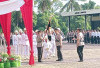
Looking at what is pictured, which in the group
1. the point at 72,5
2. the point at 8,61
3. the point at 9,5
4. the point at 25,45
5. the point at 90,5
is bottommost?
the point at 8,61

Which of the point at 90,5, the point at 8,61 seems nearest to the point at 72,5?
the point at 90,5

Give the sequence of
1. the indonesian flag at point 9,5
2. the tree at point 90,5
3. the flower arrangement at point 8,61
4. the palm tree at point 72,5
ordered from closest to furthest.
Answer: the indonesian flag at point 9,5 → the flower arrangement at point 8,61 → the palm tree at point 72,5 → the tree at point 90,5

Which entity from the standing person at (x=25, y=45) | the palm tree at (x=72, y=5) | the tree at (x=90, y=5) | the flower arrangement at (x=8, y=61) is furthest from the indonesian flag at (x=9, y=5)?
the tree at (x=90, y=5)

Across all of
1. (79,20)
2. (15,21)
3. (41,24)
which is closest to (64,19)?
(79,20)

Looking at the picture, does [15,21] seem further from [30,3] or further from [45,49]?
[30,3]

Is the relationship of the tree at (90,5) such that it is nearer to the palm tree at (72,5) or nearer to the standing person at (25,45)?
the palm tree at (72,5)

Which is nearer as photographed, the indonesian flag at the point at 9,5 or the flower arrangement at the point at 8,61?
the indonesian flag at the point at 9,5

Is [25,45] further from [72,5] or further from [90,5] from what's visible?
[90,5]

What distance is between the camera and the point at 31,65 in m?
12.4

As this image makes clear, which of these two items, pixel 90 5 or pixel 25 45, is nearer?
pixel 25 45

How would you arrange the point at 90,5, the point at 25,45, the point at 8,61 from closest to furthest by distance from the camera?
1. the point at 8,61
2. the point at 25,45
3. the point at 90,5

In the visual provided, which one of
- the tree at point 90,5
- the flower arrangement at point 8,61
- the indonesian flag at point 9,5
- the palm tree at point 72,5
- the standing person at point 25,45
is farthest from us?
the tree at point 90,5

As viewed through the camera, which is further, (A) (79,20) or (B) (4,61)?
(A) (79,20)

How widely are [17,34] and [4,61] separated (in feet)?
16.4
